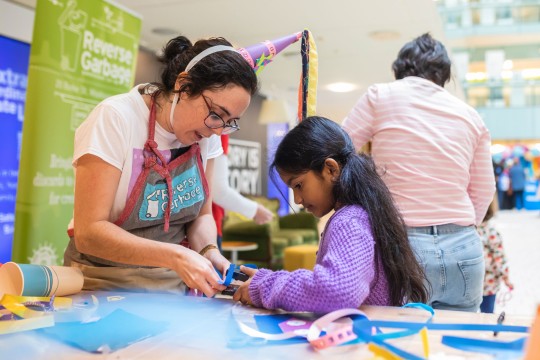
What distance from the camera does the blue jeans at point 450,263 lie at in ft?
5.78

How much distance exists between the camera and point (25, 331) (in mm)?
1085

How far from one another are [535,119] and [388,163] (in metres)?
18.7

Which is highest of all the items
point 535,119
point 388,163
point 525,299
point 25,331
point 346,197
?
point 535,119

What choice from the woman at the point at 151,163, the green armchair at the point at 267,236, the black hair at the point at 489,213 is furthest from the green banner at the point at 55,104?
the green armchair at the point at 267,236

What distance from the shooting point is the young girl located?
3.89 feet

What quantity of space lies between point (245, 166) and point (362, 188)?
26.6 ft

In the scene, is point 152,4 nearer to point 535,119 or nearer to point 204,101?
point 204,101

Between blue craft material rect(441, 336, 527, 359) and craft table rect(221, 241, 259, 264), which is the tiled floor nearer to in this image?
blue craft material rect(441, 336, 527, 359)

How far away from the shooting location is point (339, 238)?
1244mm

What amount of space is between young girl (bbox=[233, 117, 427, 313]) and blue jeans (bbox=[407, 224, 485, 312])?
355 millimetres

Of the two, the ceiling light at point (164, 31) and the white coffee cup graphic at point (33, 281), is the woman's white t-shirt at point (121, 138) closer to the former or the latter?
the white coffee cup graphic at point (33, 281)

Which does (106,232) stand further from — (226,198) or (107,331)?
(226,198)

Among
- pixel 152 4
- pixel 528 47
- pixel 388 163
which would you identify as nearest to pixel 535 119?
pixel 528 47

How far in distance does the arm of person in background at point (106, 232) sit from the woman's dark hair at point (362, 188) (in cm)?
39
